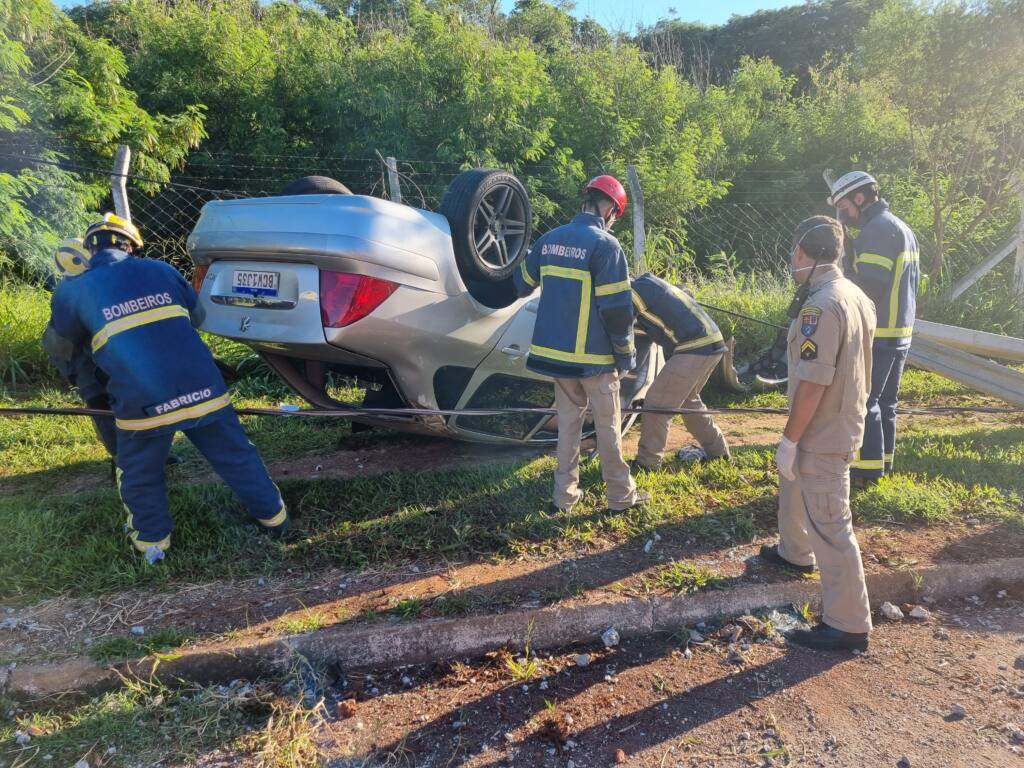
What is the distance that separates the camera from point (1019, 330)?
27.5 feet

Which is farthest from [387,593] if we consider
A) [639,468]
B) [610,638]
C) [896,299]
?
[896,299]

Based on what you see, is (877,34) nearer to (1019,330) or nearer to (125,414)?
(1019,330)

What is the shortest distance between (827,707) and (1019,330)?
25.4 feet

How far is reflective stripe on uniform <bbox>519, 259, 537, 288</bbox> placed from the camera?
3.94m

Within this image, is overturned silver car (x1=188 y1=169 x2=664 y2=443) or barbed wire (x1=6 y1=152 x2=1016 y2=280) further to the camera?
barbed wire (x1=6 y1=152 x2=1016 y2=280)

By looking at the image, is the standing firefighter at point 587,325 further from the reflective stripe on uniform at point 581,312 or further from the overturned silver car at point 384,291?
the overturned silver car at point 384,291

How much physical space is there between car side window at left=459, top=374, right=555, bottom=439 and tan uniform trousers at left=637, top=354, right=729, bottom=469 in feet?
2.21

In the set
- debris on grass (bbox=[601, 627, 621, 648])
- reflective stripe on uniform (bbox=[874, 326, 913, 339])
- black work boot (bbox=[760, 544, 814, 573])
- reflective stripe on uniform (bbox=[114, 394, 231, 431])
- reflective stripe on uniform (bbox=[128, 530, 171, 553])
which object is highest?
reflective stripe on uniform (bbox=[874, 326, 913, 339])

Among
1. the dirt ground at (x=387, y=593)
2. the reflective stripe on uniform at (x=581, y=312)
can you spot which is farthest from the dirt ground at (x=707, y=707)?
the reflective stripe on uniform at (x=581, y=312)

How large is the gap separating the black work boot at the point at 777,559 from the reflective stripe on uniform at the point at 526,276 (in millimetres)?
1872

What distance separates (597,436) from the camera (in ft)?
12.9

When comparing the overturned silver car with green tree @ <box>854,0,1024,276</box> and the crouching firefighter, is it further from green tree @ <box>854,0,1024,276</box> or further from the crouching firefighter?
green tree @ <box>854,0,1024,276</box>

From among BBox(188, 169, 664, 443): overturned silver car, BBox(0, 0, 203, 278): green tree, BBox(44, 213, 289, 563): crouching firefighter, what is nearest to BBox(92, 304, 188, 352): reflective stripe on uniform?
BBox(44, 213, 289, 563): crouching firefighter

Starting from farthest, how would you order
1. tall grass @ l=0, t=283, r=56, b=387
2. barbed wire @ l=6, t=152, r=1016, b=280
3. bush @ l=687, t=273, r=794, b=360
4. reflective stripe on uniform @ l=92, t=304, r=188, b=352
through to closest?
barbed wire @ l=6, t=152, r=1016, b=280
bush @ l=687, t=273, r=794, b=360
tall grass @ l=0, t=283, r=56, b=387
reflective stripe on uniform @ l=92, t=304, r=188, b=352
